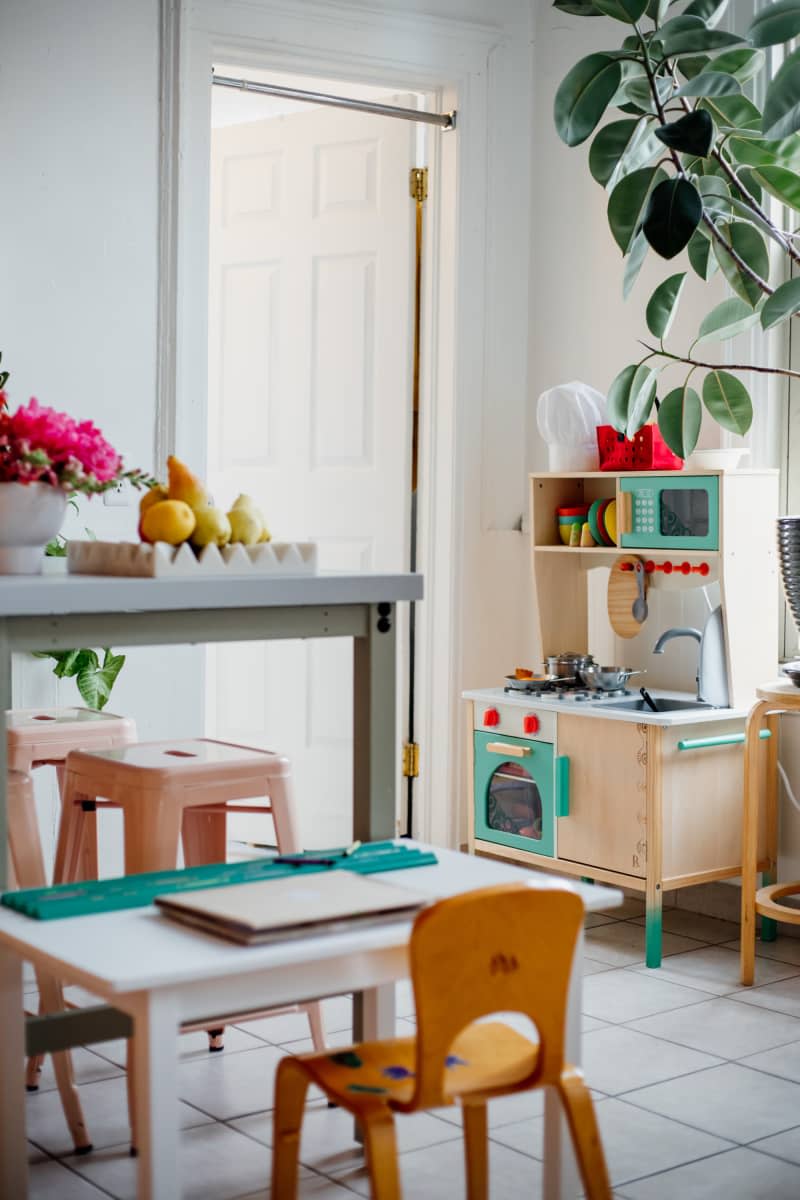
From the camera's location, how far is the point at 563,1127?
213 cm

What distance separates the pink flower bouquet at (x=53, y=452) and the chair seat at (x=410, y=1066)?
0.90m

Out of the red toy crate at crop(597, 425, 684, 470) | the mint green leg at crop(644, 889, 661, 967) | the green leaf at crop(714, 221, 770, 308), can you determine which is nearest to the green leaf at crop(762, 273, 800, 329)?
the green leaf at crop(714, 221, 770, 308)

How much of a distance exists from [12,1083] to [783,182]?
2.68 m

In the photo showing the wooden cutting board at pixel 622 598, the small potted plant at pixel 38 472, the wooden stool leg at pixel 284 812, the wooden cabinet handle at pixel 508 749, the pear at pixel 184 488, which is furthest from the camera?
the wooden cutting board at pixel 622 598

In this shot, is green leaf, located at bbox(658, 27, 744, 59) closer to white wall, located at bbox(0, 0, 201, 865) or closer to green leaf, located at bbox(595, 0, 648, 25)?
green leaf, located at bbox(595, 0, 648, 25)

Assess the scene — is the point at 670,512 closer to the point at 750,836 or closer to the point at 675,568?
the point at 675,568

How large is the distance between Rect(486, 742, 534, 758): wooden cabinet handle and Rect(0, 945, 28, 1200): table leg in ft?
7.55

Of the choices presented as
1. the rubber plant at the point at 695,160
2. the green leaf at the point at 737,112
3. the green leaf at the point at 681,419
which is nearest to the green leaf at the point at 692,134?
the rubber plant at the point at 695,160

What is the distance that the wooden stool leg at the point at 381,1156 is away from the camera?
1.81 m

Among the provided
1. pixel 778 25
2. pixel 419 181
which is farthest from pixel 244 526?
pixel 419 181

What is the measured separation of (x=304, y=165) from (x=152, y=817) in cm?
298

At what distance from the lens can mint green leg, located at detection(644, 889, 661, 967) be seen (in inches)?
154

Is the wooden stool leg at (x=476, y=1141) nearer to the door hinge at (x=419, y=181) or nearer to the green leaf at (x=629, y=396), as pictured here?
the green leaf at (x=629, y=396)

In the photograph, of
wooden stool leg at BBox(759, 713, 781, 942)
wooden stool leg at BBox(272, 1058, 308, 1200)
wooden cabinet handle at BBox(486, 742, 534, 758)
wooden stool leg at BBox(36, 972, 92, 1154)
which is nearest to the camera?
wooden stool leg at BBox(272, 1058, 308, 1200)
